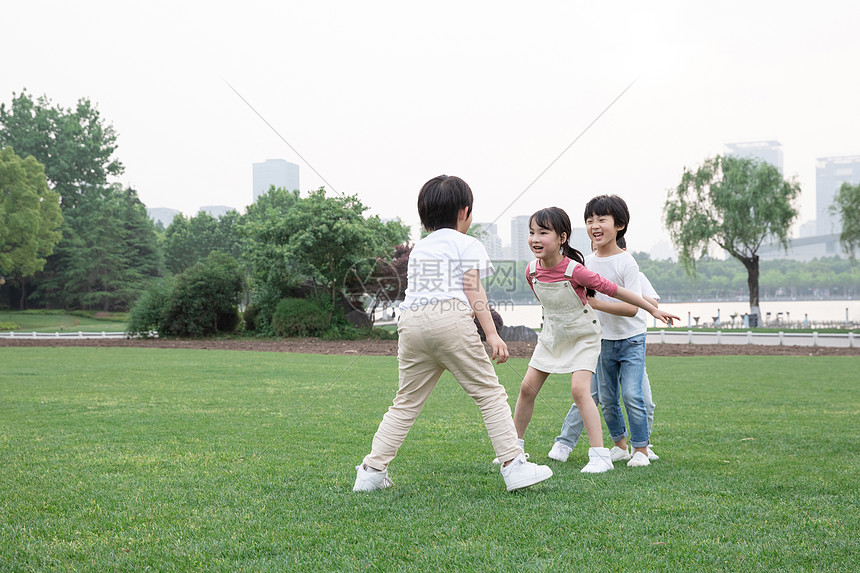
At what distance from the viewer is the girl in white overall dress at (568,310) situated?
158 inches

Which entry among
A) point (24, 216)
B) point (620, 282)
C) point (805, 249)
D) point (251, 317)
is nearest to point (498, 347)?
point (620, 282)

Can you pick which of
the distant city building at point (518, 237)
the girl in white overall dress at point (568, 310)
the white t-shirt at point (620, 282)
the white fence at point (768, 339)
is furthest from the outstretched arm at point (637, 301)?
the white fence at point (768, 339)

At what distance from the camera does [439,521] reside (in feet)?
9.79

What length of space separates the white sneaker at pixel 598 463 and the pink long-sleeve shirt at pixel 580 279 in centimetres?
97

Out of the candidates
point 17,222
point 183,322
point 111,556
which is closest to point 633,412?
point 111,556

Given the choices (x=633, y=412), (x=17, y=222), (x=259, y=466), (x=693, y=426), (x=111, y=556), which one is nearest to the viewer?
Result: (x=111, y=556)

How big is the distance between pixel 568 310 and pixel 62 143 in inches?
2446

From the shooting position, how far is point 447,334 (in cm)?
349

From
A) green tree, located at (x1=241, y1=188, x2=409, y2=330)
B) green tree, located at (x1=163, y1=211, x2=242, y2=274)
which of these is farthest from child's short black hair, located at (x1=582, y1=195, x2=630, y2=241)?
green tree, located at (x1=163, y1=211, x2=242, y2=274)

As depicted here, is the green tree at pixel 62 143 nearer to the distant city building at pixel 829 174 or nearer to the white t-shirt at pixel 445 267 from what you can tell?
the white t-shirt at pixel 445 267

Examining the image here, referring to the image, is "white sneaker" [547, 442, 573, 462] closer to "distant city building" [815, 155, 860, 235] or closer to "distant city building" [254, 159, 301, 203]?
"distant city building" [254, 159, 301, 203]

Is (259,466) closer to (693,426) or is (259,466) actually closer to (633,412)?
(633,412)

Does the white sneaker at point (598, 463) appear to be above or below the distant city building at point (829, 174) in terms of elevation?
below

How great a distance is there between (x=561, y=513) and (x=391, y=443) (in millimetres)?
1045
